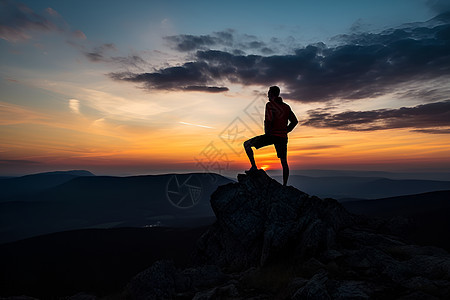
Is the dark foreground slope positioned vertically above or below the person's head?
below

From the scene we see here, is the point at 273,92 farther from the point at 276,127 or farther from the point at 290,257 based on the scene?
the point at 290,257

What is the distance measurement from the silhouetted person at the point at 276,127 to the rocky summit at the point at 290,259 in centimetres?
263

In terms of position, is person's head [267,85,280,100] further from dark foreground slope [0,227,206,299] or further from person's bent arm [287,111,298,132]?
dark foreground slope [0,227,206,299]

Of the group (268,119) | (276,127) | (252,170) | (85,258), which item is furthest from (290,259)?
(85,258)

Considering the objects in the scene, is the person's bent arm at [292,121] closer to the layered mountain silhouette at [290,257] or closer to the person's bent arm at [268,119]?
the person's bent arm at [268,119]

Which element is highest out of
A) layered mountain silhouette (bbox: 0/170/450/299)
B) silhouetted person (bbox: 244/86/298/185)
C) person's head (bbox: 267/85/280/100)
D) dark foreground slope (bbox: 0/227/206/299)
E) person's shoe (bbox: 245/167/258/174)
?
person's head (bbox: 267/85/280/100)

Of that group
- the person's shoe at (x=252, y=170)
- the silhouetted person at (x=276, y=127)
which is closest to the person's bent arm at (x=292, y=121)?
the silhouetted person at (x=276, y=127)

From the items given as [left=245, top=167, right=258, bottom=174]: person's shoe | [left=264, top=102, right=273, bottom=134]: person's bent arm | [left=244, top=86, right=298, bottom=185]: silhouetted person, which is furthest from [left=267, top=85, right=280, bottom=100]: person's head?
[left=245, top=167, right=258, bottom=174]: person's shoe

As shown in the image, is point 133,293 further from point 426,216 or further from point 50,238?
point 50,238

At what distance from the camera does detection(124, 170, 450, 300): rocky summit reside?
6.27 meters

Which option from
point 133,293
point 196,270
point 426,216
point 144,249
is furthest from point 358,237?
point 144,249

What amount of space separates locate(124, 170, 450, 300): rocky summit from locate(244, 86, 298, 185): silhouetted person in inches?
104

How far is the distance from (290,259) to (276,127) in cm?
575

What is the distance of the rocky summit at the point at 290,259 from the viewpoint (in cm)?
627
